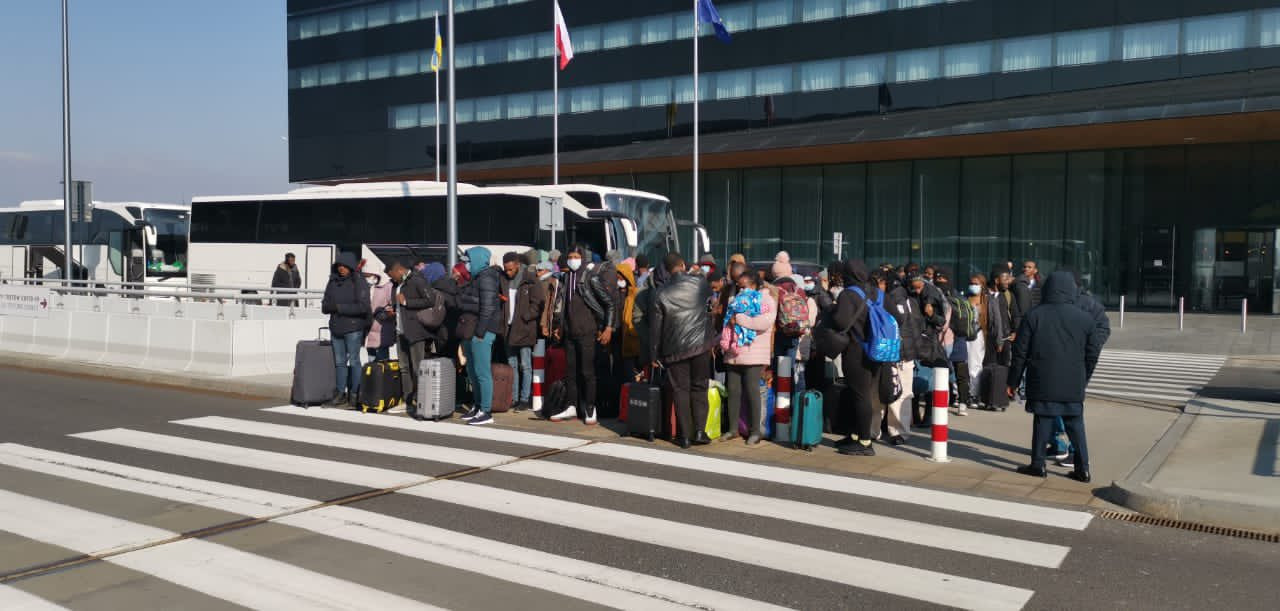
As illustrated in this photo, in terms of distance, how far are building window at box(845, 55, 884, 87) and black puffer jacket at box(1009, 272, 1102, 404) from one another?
32.1 metres

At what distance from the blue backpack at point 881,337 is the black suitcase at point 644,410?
2126 mm

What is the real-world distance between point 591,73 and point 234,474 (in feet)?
130

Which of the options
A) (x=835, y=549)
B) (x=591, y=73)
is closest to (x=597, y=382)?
(x=835, y=549)

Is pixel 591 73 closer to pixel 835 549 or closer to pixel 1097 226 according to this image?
pixel 1097 226

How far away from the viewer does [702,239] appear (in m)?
26.5

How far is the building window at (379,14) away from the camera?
51.9 m

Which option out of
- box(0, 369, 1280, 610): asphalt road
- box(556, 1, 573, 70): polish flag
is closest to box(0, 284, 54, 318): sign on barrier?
box(0, 369, 1280, 610): asphalt road

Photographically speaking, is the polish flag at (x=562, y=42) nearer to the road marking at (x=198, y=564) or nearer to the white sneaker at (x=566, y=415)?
the white sneaker at (x=566, y=415)

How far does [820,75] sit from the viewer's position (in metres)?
40.3

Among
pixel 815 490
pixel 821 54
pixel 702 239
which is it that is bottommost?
pixel 815 490

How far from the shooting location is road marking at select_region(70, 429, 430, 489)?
327 inches

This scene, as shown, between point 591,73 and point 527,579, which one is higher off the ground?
point 591,73

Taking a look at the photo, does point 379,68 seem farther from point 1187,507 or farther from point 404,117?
point 1187,507

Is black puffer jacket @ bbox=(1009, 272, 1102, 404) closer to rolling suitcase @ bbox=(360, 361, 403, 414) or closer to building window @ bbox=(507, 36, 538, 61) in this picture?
rolling suitcase @ bbox=(360, 361, 403, 414)
